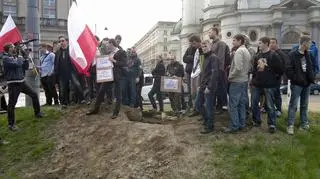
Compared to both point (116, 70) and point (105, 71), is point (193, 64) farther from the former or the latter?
point (105, 71)

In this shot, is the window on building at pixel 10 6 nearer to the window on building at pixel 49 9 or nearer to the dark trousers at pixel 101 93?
the window on building at pixel 49 9

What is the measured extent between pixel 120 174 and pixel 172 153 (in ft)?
3.38

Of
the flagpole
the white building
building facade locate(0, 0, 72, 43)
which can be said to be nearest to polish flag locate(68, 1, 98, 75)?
the flagpole

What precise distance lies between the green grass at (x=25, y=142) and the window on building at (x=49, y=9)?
51006 millimetres

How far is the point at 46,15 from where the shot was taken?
60719 millimetres

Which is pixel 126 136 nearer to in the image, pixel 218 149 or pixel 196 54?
pixel 218 149

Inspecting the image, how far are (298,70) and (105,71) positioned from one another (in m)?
4.40

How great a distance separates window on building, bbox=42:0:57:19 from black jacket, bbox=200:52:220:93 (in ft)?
178

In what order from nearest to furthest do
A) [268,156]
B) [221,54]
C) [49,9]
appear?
[268,156], [221,54], [49,9]

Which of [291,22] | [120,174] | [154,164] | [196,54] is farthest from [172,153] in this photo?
[291,22]

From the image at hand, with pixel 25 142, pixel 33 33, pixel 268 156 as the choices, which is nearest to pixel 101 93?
pixel 25 142

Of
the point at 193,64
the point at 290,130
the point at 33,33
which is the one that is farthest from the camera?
the point at 33,33

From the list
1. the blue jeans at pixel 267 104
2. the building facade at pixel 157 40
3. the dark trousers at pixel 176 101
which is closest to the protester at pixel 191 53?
the dark trousers at pixel 176 101

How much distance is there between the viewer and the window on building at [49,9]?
60531 millimetres
